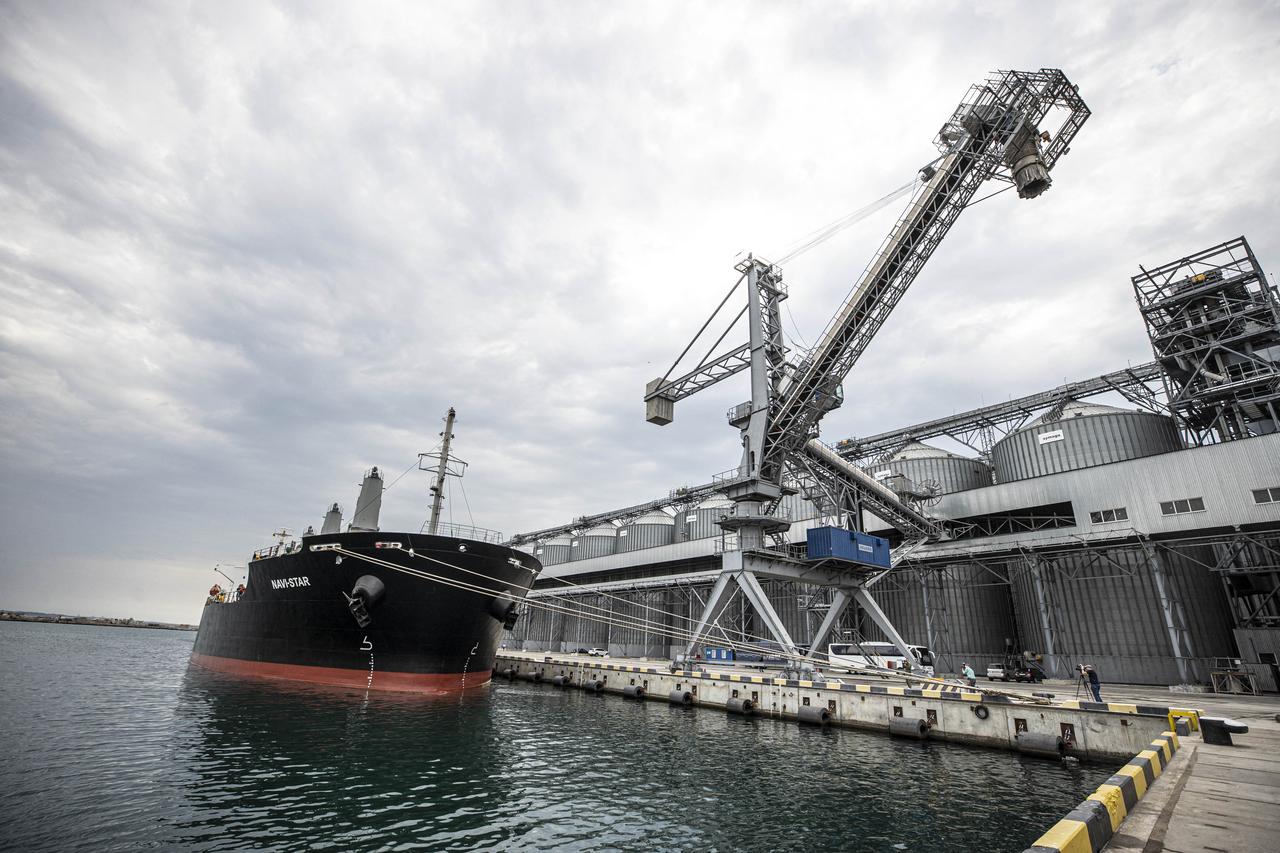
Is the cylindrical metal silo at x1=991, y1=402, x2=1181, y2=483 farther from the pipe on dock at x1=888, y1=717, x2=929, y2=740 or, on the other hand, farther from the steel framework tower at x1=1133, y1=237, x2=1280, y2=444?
the pipe on dock at x1=888, y1=717, x2=929, y2=740

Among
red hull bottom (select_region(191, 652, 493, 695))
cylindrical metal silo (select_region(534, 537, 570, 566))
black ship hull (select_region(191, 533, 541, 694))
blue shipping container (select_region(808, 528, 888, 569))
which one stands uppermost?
cylindrical metal silo (select_region(534, 537, 570, 566))

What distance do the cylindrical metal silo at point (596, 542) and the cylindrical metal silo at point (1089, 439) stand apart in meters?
37.8

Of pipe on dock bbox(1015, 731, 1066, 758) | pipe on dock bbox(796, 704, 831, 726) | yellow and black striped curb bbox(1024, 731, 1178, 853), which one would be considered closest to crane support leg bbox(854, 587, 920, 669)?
pipe on dock bbox(796, 704, 831, 726)

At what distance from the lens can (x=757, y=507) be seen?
25141 mm

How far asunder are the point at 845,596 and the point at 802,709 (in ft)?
30.0

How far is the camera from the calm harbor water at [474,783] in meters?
8.28

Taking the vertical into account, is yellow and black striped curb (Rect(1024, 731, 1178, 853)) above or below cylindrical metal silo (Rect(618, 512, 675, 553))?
below

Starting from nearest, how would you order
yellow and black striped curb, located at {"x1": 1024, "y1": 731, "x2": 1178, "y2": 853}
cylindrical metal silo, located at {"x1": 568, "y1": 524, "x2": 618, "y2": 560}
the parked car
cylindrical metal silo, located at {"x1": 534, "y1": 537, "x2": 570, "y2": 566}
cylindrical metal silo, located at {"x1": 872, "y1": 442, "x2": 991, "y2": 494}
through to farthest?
yellow and black striped curb, located at {"x1": 1024, "y1": 731, "x2": 1178, "y2": 853}
the parked car
cylindrical metal silo, located at {"x1": 872, "y1": 442, "x2": 991, "y2": 494}
cylindrical metal silo, located at {"x1": 568, "y1": 524, "x2": 618, "y2": 560}
cylindrical metal silo, located at {"x1": 534, "y1": 537, "x2": 570, "y2": 566}

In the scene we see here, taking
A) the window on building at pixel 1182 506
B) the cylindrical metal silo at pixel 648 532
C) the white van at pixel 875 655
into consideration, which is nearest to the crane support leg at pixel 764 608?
the white van at pixel 875 655

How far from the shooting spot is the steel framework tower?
3033 cm

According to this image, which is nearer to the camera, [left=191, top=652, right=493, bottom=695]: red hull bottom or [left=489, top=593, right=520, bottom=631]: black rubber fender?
[left=191, top=652, right=493, bottom=695]: red hull bottom

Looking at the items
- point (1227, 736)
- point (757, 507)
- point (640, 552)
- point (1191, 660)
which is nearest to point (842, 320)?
point (757, 507)

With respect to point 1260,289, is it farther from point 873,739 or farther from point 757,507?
point 873,739

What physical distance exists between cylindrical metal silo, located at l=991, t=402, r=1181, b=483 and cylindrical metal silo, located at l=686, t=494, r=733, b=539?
75.1ft
